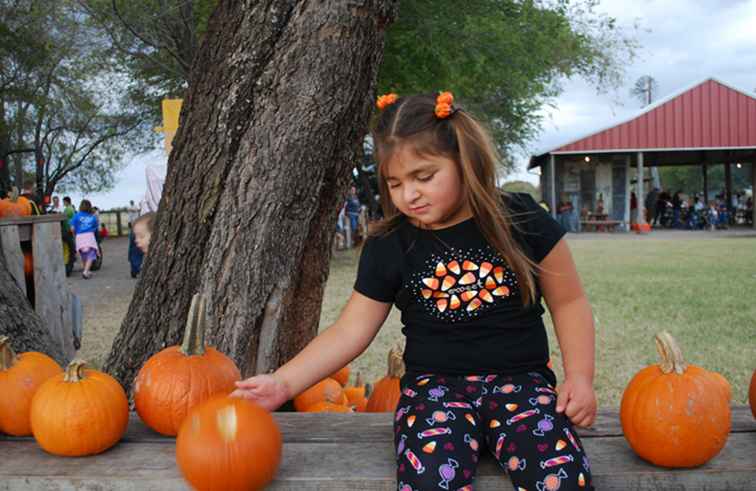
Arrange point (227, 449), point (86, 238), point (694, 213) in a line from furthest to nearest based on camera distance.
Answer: point (694, 213) < point (86, 238) < point (227, 449)

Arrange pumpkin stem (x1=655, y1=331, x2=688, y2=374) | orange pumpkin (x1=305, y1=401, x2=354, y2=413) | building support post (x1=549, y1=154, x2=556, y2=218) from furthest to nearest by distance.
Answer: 1. building support post (x1=549, y1=154, x2=556, y2=218)
2. orange pumpkin (x1=305, y1=401, x2=354, y2=413)
3. pumpkin stem (x1=655, y1=331, x2=688, y2=374)

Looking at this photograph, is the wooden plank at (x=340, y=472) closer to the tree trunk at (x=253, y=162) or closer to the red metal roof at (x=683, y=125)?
the tree trunk at (x=253, y=162)

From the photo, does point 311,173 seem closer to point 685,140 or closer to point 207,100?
point 207,100

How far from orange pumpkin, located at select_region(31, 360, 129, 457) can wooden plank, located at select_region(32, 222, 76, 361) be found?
12.1 ft

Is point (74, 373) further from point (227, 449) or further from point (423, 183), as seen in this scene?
point (423, 183)

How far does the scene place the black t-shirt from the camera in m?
2.28

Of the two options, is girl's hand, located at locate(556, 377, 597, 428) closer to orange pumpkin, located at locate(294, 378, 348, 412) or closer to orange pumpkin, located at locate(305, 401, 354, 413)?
orange pumpkin, located at locate(305, 401, 354, 413)

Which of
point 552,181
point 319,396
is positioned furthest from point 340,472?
point 552,181

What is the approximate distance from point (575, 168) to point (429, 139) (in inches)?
1155

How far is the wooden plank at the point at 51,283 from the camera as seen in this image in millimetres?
5621

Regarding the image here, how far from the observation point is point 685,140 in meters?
28.6

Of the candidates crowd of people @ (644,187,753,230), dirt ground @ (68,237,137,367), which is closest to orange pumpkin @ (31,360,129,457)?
dirt ground @ (68,237,137,367)

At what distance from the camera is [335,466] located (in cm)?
198

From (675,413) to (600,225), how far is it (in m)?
28.9
